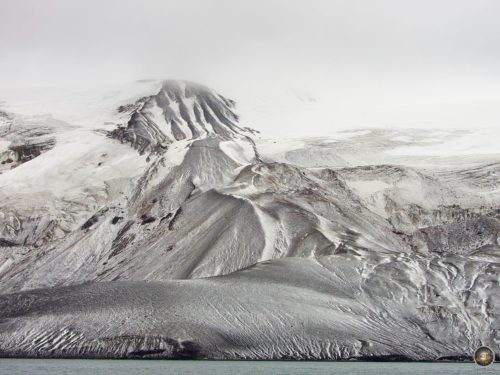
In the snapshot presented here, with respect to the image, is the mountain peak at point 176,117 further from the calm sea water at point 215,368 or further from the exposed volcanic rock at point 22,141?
the calm sea water at point 215,368

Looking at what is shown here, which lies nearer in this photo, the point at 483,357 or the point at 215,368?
the point at 215,368

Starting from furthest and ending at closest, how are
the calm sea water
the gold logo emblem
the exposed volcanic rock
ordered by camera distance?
the exposed volcanic rock
the gold logo emblem
the calm sea water

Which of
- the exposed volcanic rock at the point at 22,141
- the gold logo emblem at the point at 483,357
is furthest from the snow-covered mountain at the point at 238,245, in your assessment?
the gold logo emblem at the point at 483,357

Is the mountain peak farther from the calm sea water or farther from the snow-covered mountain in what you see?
the calm sea water

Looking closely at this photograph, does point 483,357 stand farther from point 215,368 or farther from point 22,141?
point 22,141

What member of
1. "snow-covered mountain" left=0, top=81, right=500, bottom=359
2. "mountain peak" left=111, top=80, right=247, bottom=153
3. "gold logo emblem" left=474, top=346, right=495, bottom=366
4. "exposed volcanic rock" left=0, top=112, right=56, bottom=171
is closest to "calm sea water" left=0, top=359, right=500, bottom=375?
"gold logo emblem" left=474, top=346, right=495, bottom=366

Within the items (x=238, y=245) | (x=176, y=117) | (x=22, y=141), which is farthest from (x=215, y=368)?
(x=176, y=117)

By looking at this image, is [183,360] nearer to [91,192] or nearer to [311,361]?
[311,361]
